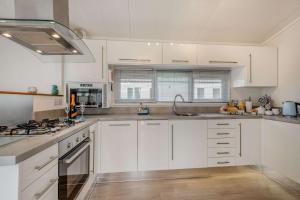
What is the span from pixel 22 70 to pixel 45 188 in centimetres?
188

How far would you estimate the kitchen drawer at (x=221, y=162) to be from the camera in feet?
7.98

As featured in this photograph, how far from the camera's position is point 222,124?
97.3 inches

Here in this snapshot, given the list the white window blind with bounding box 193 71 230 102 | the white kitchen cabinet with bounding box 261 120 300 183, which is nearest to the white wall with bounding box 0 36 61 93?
the white window blind with bounding box 193 71 230 102

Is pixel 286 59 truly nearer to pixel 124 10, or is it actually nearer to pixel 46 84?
pixel 124 10

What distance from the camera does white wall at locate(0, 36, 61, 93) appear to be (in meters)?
2.22

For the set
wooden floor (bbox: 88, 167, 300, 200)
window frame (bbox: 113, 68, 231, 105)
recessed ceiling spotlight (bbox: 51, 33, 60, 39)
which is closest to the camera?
recessed ceiling spotlight (bbox: 51, 33, 60, 39)

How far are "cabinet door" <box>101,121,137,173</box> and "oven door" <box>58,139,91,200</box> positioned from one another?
0.50 m

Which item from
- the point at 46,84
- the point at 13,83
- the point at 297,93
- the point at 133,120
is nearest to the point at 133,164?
the point at 133,120

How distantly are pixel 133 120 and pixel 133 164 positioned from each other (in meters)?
0.58

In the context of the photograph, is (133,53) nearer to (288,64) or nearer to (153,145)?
(153,145)

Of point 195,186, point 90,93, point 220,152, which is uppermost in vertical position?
point 90,93

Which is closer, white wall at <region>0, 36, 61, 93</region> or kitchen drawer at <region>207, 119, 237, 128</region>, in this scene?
white wall at <region>0, 36, 61, 93</region>

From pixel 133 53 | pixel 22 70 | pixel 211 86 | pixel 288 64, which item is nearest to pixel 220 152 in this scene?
pixel 211 86

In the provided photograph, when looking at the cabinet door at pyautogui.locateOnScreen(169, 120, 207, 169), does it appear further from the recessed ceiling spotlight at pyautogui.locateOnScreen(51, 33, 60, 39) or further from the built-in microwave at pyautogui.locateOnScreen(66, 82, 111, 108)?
the recessed ceiling spotlight at pyautogui.locateOnScreen(51, 33, 60, 39)
